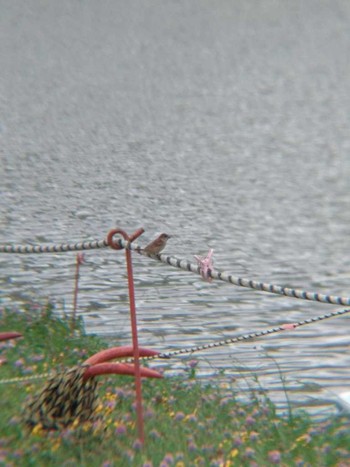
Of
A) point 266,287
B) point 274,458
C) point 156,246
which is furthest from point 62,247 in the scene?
point 274,458

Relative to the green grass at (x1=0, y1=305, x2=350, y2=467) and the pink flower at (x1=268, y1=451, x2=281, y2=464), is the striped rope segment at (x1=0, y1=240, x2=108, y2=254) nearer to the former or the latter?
the green grass at (x1=0, y1=305, x2=350, y2=467)

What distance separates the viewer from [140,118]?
1814 cm

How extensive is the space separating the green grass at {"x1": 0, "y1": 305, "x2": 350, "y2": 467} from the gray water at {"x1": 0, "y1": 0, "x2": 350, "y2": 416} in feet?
1.87

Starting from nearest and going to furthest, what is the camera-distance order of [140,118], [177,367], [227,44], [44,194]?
[177,367]
[44,194]
[140,118]
[227,44]

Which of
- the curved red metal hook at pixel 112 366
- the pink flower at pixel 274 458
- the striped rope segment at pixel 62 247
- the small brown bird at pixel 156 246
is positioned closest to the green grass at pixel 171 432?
the pink flower at pixel 274 458

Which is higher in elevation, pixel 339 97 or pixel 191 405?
pixel 339 97

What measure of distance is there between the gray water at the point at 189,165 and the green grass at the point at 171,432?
0.57m

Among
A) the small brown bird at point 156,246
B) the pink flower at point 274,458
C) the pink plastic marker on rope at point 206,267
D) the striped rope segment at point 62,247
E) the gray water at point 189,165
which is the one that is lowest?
the pink flower at point 274,458

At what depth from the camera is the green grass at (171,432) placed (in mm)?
4348

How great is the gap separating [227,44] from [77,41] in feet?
9.19

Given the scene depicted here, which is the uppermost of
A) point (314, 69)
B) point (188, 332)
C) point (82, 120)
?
point (314, 69)

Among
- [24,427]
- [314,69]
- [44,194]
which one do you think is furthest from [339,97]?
[24,427]

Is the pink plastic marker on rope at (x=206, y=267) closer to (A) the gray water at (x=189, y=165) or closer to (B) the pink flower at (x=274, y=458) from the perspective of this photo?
(B) the pink flower at (x=274, y=458)

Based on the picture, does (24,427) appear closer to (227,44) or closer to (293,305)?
(293,305)
